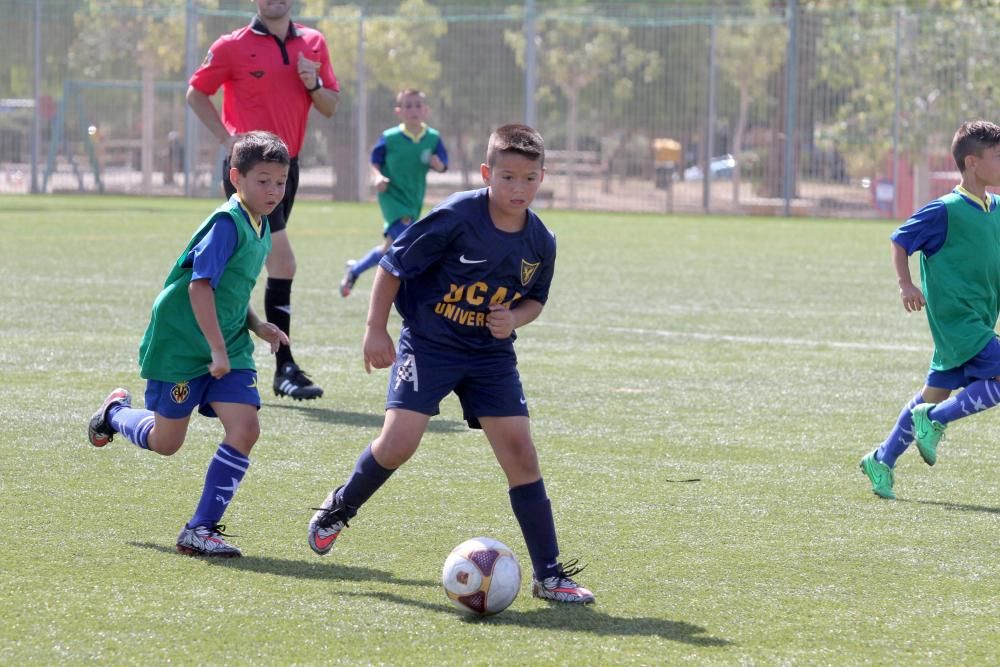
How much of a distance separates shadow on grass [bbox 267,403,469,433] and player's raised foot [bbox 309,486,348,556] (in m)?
2.55

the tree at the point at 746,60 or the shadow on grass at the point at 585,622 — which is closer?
the shadow on grass at the point at 585,622

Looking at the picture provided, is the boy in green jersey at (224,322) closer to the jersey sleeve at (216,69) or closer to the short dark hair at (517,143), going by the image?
the short dark hair at (517,143)

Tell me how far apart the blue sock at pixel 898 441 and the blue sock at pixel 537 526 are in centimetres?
205

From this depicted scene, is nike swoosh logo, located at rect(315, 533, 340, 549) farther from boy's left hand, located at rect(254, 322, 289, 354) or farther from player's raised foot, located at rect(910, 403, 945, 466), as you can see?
player's raised foot, located at rect(910, 403, 945, 466)

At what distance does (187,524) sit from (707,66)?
1086 inches

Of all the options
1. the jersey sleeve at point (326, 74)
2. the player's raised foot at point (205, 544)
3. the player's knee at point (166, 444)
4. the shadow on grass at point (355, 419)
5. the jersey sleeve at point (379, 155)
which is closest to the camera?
the player's raised foot at point (205, 544)

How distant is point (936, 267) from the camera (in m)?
6.72

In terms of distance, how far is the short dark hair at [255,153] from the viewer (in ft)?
18.2

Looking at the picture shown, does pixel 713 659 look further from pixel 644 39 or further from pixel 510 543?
pixel 644 39

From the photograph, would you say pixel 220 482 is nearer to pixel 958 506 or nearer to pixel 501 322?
pixel 501 322

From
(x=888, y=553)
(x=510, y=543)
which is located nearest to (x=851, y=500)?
(x=888, y=553)

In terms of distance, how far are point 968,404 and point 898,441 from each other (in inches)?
12.1

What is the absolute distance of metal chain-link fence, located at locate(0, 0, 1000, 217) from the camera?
31.1 metres

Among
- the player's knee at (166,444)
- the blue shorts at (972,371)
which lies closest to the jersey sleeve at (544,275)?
the player's knee at (166,444)
